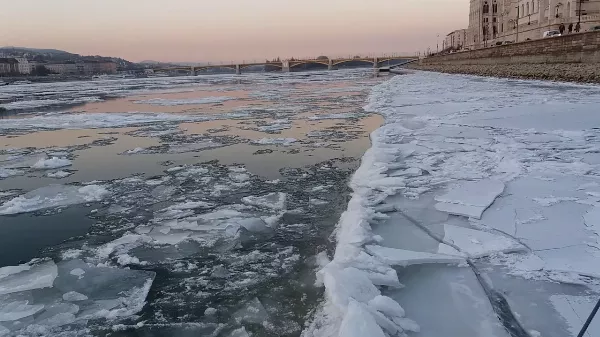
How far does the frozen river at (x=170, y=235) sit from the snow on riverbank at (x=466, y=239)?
1.08 feet

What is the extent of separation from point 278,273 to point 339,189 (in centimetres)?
201

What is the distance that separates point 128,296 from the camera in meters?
2.78

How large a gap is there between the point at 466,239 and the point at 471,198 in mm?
990

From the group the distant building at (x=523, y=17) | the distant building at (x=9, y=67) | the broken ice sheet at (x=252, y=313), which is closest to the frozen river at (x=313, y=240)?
the broken ice sheet at (x=252, y=313)

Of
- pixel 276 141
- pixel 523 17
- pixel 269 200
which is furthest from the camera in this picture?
pixel 523 17

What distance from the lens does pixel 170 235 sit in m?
3.75

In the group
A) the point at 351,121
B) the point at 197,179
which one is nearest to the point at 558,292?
the point at 197,179

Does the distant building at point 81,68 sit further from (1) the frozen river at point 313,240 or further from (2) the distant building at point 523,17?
(1) the frozen river at point 313,240

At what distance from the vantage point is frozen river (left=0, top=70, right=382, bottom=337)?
2562mm

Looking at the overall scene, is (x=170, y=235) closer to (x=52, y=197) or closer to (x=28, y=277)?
(x=28, y=277)

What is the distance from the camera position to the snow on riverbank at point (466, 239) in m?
2.27

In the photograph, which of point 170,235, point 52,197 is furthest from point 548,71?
point 52,197

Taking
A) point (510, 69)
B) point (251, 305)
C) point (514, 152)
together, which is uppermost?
point (510, 69)

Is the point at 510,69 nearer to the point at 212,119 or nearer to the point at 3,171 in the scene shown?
the point at 212,119
